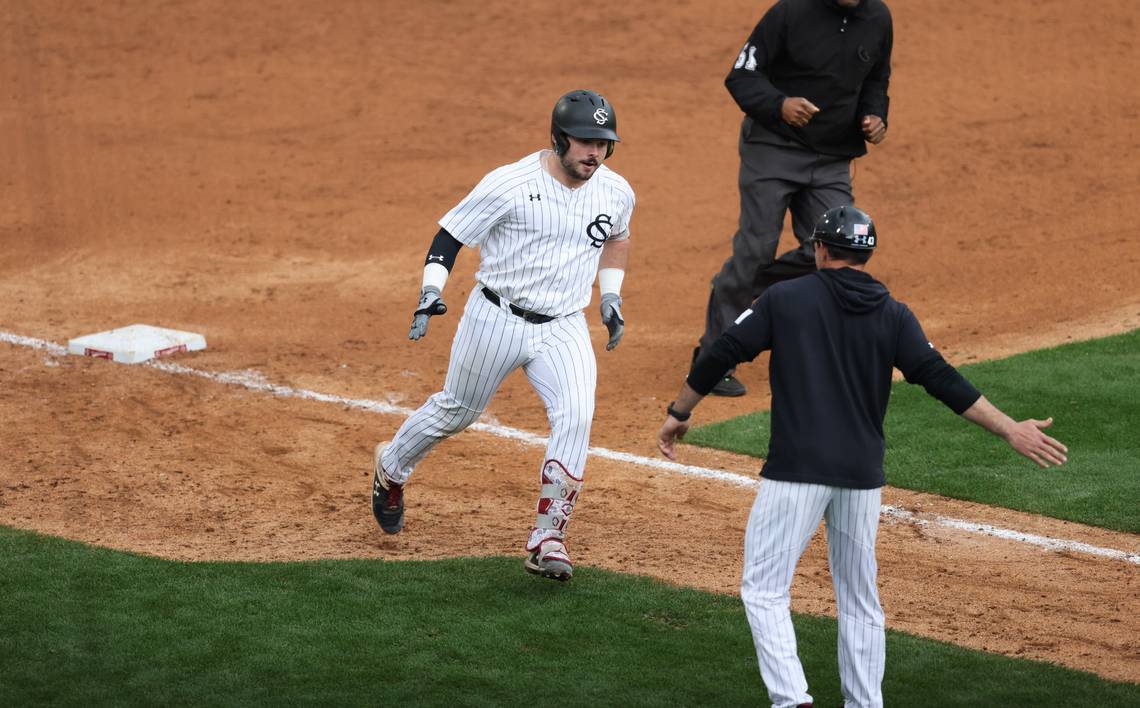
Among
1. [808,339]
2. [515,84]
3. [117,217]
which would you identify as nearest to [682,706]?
[808,339]

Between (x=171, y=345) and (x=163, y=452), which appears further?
(x=171, y=345)

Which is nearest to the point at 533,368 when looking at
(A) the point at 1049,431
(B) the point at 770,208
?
(B) the point at 770,208

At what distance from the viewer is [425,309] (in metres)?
6.10

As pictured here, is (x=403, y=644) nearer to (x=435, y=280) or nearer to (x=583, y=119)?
(x=435, y=280)

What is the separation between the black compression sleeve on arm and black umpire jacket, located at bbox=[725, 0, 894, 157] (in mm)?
2814

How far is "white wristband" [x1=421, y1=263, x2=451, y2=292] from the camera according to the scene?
6211 millimetres

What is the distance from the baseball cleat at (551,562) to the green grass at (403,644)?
0.11 metres

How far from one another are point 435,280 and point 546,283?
445mm

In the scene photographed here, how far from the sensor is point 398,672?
543cm

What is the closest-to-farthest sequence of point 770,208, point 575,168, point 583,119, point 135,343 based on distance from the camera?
1. point 583,119
2. point 575,168
3. point 770,208
4. point 135,343

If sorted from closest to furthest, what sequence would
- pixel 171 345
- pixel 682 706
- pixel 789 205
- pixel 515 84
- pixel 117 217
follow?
pixel 682 706 → pixel 789 205 → pixel 171 345 → pixel 117 217 → pixel 515 84

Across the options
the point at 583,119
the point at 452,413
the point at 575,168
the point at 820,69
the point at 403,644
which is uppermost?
the point at 820,69

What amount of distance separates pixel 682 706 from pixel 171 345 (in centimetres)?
562

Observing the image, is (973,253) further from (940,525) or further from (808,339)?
(808,339)
